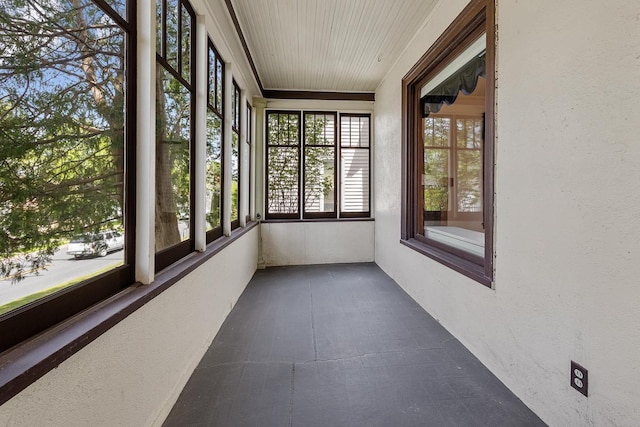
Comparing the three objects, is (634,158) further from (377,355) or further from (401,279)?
(401,279)

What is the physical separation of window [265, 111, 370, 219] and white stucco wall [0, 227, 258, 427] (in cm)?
286

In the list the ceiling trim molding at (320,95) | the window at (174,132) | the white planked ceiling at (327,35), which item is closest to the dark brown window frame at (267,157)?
the ceiling trim molding at (320,95)

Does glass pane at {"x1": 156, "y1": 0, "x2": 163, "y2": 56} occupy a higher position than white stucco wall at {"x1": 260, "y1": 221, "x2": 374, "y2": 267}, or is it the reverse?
glass pane at {"x1": 156, "y1": 0, "x2": 163, "y2": 56}

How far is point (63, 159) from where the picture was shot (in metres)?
1.11

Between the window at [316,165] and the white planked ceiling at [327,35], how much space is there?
0.74 m

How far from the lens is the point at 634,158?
122 cm

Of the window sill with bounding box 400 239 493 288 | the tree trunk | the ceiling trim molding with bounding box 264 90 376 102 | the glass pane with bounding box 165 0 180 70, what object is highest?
the ceiling trim molding with bounding box 264 90 376 102

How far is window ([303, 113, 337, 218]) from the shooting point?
17.7 ft

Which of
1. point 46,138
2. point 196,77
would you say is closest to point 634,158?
point 46,138

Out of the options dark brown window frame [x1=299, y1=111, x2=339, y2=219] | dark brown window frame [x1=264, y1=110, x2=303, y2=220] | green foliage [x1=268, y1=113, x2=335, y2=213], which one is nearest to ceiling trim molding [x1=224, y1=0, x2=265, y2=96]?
dark brown window frame [x1=264, y1=110, x2=303, y2=220]

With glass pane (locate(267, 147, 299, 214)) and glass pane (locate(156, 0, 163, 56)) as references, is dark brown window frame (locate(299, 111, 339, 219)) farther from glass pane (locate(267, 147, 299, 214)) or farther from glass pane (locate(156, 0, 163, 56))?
glass pane (locate(156, 0, 163, 56))

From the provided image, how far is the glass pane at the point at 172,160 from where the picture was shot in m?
1.82

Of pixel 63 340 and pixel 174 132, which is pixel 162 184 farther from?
pixel 63 340

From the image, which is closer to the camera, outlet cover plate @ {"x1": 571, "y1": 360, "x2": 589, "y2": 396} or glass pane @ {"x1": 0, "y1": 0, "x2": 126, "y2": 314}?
glass pane @ {"x1": 0, "y1": 0, "x2": 126, "y2": 314}
